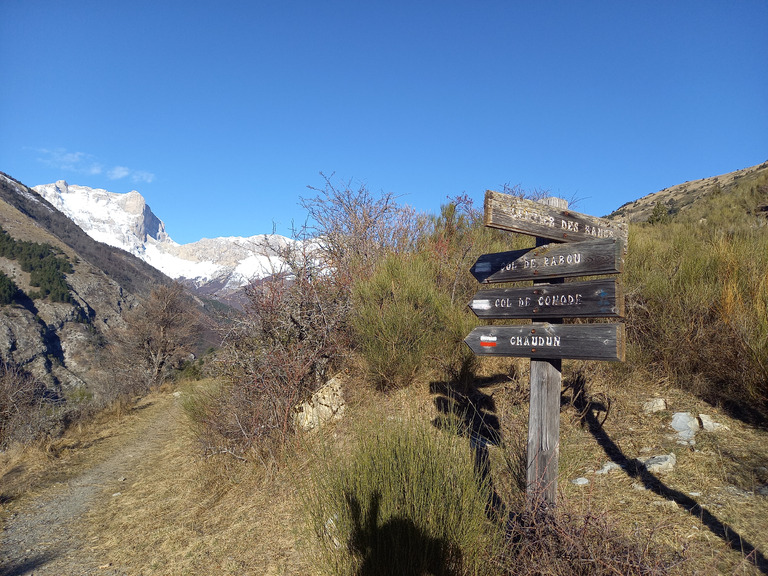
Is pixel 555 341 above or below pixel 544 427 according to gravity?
above

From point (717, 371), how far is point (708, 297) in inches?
38.0

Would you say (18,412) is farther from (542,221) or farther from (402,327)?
(542,221)

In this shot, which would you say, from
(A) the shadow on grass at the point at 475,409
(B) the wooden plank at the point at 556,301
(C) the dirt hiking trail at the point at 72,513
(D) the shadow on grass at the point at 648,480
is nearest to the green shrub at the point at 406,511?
(B) the wooden plank at the point at 556,301

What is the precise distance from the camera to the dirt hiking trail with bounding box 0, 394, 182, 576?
13.0 feet

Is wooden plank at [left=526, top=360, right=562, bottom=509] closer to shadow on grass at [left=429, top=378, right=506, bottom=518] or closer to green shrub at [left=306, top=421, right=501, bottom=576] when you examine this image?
green shrub at [left=306, top=421, right=501, bottom=576]

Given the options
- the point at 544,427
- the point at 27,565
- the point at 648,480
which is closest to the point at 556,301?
the point at 544,427

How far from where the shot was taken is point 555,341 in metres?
2.90

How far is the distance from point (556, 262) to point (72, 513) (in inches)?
239

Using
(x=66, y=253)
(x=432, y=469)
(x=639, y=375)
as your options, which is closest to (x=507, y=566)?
(x=432, y=469)

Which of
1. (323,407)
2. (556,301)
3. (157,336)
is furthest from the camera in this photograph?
(157,336)

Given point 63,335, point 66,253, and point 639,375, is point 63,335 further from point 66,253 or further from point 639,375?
point 639,375

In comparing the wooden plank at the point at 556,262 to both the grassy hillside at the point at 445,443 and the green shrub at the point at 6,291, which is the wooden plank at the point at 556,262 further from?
the green shrub at the point at 6,291

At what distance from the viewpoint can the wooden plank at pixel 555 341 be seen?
8.71ft

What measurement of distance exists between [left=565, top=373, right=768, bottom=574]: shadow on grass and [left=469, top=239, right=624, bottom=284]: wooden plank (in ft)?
5.25
